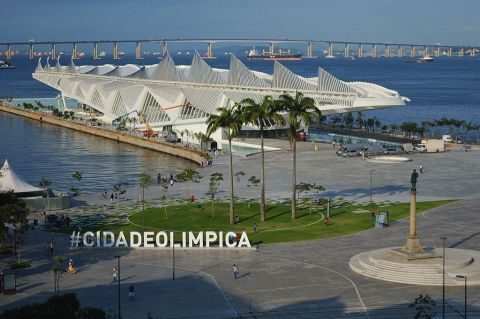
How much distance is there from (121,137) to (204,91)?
11954 millimetres

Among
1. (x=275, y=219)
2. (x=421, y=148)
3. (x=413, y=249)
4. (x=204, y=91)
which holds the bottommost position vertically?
(x=275, y=219)

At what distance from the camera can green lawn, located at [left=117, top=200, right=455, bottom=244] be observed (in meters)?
54.9

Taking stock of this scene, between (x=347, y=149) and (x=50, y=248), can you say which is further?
(x=347, y=149)

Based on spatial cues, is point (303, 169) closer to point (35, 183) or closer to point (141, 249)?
point (35, 183)

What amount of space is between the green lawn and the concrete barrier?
88.1 feet

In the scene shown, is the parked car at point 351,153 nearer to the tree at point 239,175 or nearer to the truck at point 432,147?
the truck at point 432,147

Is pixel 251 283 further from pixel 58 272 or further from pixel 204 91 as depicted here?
pixel 204 91

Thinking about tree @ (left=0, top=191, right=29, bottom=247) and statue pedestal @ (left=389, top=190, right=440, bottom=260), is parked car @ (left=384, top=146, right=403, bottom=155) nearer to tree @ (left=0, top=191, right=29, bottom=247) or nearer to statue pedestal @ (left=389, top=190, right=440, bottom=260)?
statue pedestal @ (left=389, top=190, right=440, bottom=260)

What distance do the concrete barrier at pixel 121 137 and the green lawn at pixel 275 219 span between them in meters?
26.9

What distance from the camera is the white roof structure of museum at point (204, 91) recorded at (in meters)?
106

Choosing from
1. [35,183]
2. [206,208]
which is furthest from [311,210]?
[35,183]

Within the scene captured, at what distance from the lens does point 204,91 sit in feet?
375

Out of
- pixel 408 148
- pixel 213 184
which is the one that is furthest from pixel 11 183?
pixel 408 148

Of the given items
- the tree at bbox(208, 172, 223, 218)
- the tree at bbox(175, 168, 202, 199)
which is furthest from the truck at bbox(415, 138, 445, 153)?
the tree at bbox(208, 172, 223, 218)
